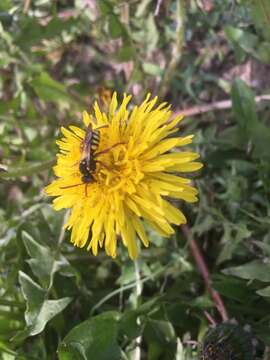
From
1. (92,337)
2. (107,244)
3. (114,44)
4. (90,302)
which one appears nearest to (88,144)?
(107,244)

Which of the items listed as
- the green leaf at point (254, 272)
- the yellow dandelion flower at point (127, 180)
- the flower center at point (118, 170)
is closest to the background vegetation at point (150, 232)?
the green leaf at point (254, 272)

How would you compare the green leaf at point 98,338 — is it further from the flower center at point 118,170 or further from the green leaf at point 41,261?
the flower center at point 118,170

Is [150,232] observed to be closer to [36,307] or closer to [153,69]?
[36,307]

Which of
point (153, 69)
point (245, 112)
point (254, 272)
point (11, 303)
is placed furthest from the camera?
point (153, 69)

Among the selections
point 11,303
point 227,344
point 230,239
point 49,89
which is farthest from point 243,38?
point 11,303

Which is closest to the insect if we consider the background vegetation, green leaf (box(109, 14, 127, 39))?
the background vegetation

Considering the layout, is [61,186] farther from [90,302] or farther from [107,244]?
[90,302]

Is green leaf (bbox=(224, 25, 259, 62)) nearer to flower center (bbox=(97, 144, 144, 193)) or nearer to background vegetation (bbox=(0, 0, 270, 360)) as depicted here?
background vegetation (bbox=(0, 0, 270, 360))
